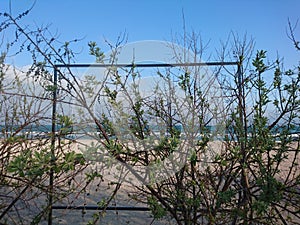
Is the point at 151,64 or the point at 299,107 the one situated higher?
the point at 151,64

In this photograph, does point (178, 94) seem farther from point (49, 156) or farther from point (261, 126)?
point (49, 156)

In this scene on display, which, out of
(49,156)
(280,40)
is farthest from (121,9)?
(49,156)


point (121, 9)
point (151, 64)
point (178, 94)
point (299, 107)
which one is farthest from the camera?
point (121, 9)

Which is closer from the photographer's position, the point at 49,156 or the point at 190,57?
the point at 49,156

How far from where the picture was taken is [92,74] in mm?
2141

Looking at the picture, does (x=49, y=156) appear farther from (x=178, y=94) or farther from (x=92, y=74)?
(x=178, y=94)

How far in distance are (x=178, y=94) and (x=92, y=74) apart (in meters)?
0.65

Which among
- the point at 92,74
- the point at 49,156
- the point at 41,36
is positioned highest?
the point at 41,36

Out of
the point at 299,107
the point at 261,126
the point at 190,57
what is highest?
the point at 190,57

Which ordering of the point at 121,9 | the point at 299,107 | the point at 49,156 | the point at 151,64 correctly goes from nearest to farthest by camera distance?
the point at 49,156
the point at 299,107
the point at 151,64
the point at 121,9

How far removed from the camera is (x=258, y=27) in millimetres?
2348

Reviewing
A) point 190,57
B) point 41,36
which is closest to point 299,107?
point 190,57

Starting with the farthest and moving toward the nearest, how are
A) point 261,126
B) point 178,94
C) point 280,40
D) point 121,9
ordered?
1. point 121,9
2. point 280,40
3. point 178,94
4. point 261,126

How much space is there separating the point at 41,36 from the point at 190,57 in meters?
1.12
